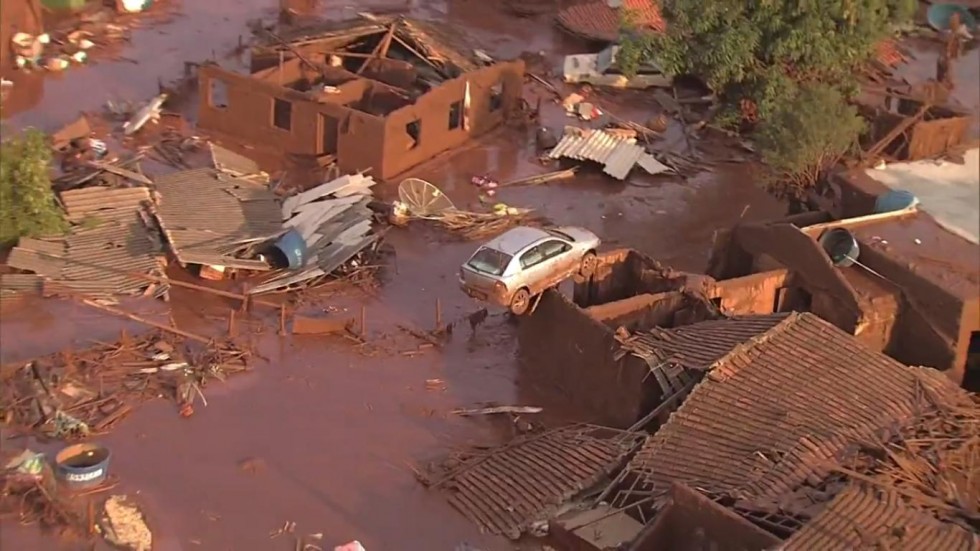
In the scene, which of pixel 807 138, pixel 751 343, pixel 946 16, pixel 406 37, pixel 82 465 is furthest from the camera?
pixel 946 16

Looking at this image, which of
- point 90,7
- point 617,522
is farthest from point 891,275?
point 90,7

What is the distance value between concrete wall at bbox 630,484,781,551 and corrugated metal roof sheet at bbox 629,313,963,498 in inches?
29.1

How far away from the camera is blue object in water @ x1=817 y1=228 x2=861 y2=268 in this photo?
869 inches

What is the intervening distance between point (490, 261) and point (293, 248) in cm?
392

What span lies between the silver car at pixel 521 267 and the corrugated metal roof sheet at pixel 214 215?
409 centimetres

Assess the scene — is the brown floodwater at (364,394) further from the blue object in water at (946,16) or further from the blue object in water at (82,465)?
the blue object in water at (946,16)

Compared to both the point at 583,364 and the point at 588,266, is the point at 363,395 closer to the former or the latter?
the point at 583,364

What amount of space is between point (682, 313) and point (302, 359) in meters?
5.89

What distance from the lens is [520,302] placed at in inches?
848

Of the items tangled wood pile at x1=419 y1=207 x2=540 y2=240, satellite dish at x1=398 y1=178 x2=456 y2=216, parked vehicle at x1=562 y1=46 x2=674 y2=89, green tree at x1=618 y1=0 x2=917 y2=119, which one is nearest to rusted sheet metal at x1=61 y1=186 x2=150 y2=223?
satellite dish at x1=398 y1=178 x2=456 y2=216

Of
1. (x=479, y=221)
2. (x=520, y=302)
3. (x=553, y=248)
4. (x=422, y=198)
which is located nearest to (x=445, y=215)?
(x=422, y=198)

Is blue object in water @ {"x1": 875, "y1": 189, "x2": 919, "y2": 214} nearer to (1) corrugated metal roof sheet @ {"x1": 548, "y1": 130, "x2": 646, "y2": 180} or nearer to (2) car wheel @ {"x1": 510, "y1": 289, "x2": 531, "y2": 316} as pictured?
(1) corrugated metal roof sheet @ {"x1": 548, "y1": 130, "x2": 646, "y2": 180}

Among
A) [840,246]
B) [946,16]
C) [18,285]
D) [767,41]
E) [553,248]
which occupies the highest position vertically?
[767,41]

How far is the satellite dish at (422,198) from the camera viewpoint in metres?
26.0
